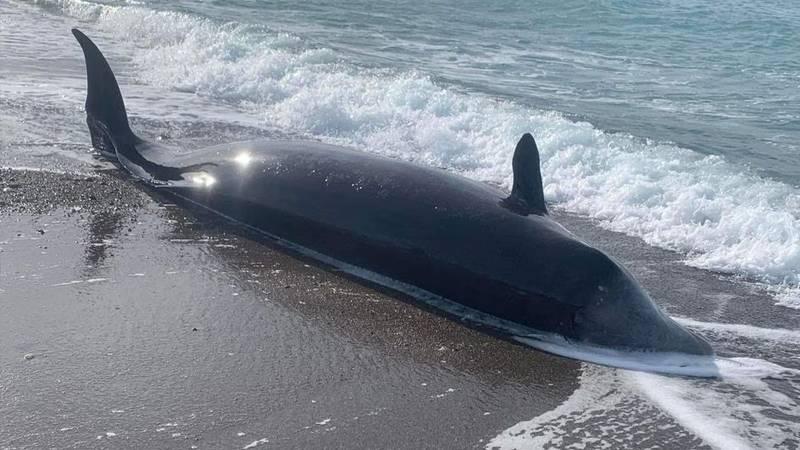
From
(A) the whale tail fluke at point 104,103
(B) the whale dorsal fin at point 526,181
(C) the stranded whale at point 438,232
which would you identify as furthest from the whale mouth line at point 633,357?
(A) the whale tail fluke at point 104,103

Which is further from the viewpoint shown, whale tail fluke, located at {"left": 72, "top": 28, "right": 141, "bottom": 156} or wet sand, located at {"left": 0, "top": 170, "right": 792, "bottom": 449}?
whale tail fluke, located at {"left": 72, "top": 28, "right": 141, "bottom": 156}

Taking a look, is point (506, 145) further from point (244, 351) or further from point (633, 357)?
point (244, 351)

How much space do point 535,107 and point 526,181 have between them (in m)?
6.96

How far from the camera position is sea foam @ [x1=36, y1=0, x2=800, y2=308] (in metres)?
7.52

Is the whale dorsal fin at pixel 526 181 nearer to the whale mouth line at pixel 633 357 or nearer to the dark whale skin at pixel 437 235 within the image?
the dark whale skin at pixel 437 235

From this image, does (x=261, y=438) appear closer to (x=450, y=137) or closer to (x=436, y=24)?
(x=450, y=137)

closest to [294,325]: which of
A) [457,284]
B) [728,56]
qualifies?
[457,284]

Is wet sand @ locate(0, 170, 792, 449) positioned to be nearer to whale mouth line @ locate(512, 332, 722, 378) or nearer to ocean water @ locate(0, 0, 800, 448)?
whale mouth line @ locate(512, 332, 722, 378)

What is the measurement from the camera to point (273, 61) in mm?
14656

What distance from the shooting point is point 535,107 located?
42.3ft

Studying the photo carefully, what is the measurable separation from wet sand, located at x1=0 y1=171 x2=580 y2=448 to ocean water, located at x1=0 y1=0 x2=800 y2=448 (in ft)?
1.69

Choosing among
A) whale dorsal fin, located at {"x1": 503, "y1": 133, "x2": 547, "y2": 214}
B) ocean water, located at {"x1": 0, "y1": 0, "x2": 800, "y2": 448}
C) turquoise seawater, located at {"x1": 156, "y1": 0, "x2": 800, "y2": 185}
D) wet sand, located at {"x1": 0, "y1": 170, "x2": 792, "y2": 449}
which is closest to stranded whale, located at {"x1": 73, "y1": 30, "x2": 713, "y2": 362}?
whale dorsal fin, located at {"x1": 503, "y1": 133, "x2": 547, "y2": 214}

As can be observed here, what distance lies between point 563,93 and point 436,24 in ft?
30.1

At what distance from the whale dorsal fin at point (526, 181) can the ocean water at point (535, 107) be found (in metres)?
1.32
